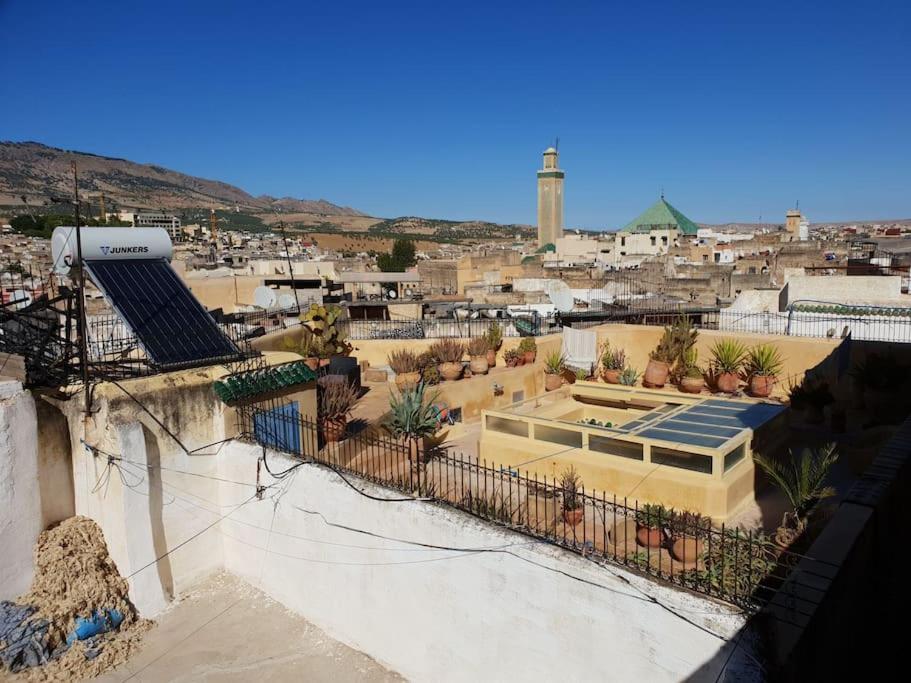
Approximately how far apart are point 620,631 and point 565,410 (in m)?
6.34

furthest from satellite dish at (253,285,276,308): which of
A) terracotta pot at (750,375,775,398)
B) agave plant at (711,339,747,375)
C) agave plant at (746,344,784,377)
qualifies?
terracotta pot at (750,375,775,398)

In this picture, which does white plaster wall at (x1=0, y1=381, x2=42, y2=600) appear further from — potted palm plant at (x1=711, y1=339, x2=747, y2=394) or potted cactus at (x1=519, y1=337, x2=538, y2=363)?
potted palm plant at (x1=711, y1=339, x2=747, y2=394)

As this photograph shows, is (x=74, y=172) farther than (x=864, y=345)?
No

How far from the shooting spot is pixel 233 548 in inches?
331

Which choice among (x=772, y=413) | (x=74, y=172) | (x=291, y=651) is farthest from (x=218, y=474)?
(x=772, y=413)

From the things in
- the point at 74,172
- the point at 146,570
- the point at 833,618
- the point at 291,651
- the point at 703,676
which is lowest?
the point at 291,651

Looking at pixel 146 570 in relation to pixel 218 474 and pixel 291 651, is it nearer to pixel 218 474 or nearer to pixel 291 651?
pixel 218 474

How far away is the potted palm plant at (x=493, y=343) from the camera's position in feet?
49.9

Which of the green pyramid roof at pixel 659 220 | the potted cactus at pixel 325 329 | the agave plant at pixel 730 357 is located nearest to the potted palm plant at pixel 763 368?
the agave plant at pixel 730 357

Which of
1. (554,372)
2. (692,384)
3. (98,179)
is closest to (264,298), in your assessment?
(554,372)

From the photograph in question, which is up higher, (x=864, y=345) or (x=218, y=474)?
(x=864, y=345)

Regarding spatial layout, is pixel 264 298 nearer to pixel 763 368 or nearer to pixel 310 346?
pixel 310 346

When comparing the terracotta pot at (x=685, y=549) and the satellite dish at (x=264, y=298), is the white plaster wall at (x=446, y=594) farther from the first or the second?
the satellite dish at (x=264, y=298)

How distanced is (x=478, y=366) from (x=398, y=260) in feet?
161
